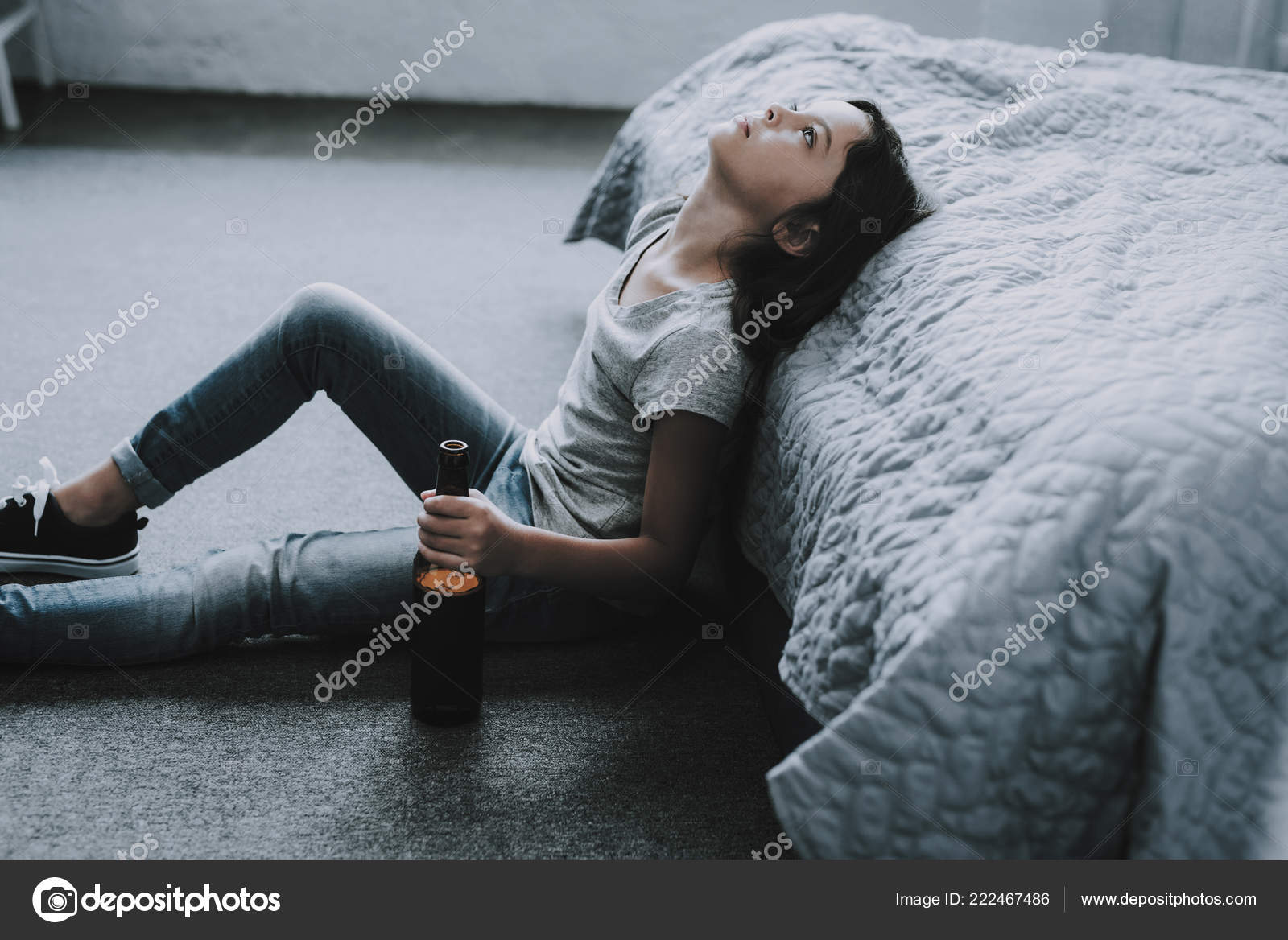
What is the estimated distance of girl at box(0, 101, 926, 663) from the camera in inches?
42.2

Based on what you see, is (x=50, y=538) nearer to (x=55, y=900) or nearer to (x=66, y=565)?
(x=66, y=565)

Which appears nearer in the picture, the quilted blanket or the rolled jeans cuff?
the quilted blanket

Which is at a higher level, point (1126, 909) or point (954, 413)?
point (954, 413)

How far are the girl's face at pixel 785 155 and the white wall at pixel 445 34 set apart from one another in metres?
2.63

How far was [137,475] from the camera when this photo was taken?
127 cm

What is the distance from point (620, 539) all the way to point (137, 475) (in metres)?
0.57

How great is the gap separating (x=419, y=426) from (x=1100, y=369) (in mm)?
743

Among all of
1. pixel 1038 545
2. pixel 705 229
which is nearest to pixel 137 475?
pixel 705 229

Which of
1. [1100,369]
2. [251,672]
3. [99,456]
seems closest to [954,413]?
[1100,369]

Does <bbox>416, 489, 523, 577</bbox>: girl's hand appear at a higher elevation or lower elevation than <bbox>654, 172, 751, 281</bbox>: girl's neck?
lower

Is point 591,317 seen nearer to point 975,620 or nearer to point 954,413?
point 954,413

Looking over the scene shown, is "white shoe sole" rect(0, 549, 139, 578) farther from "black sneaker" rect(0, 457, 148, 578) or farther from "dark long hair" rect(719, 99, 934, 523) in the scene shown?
"dark long hair" rect(719, 99, 934, 523)

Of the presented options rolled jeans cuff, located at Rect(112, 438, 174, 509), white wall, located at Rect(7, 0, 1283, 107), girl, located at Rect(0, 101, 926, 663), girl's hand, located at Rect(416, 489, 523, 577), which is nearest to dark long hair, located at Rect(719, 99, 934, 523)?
girl, located at Rect(0, 101, 926, 663)

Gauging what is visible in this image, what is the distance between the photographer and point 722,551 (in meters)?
1.25
